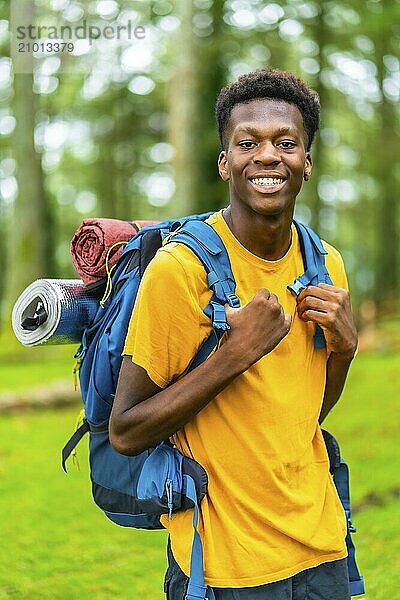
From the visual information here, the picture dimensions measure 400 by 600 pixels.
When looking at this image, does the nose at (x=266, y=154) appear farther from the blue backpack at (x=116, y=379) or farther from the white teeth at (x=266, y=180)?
the blue backpack at (x=116, y=379)

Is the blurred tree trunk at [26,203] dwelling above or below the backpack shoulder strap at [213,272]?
above

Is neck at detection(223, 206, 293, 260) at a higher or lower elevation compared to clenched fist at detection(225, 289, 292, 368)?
higher

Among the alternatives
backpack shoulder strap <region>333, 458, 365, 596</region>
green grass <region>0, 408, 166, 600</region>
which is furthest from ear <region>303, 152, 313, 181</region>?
green grass <region>0, 408, 166, 600</region>

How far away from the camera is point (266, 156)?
2203 millimetres

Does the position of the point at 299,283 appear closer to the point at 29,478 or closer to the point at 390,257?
the point at 29,478

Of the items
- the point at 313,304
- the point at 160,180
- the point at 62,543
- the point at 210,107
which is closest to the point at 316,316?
the point at 313,304

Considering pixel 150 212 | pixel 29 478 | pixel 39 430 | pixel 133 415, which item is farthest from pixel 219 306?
pixel 150 212

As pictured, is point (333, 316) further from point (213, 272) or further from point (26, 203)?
point (26, 203)

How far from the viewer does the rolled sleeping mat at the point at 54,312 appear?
257 centimetres

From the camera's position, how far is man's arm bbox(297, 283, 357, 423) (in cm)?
228

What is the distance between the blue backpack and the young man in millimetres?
38

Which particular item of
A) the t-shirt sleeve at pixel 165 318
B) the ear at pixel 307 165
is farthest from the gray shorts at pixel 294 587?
the ear at pixel 307 165

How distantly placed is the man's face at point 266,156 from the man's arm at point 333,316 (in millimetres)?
250

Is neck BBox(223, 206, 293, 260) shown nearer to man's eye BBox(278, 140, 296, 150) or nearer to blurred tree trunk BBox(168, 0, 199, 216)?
man's eye BBox(278, 140, 296, 150)
